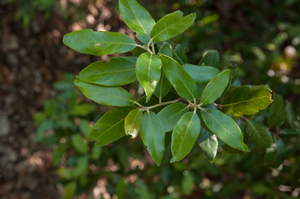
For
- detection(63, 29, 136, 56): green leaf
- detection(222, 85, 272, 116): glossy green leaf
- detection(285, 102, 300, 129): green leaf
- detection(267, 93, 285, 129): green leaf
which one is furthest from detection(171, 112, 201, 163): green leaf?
detection(285, 102, 300, 129): green leaf

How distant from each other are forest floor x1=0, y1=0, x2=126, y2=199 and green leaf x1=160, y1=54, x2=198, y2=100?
65.7 inches

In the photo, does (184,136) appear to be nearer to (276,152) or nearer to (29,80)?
(276,152)

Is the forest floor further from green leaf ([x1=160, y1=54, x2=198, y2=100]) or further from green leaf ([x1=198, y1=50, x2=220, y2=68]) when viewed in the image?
green leaf ([x1=160, y1=54, x2=198, y2=100])

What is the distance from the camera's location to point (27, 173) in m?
1.95

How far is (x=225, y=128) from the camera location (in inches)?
21.4

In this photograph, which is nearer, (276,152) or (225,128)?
(225,128)

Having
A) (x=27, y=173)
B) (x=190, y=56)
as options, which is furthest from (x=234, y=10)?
(x=27, y=173)

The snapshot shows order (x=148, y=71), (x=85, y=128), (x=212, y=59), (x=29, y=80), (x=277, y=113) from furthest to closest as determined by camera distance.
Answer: (x=29, y=80) < (x=85, y=128) < (x=277, y=113) < (x=212, y=59) < (x=148, y=71)

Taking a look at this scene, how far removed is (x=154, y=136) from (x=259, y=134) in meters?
0.41

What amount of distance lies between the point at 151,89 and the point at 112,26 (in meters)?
1.75

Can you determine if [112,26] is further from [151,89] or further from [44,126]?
[151,89]

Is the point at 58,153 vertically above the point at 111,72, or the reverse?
the point at 111,72

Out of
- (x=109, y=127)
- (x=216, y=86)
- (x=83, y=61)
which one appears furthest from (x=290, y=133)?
(x=83, y=61)

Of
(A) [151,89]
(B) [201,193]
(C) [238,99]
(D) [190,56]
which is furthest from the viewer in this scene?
(B) [201,193]
